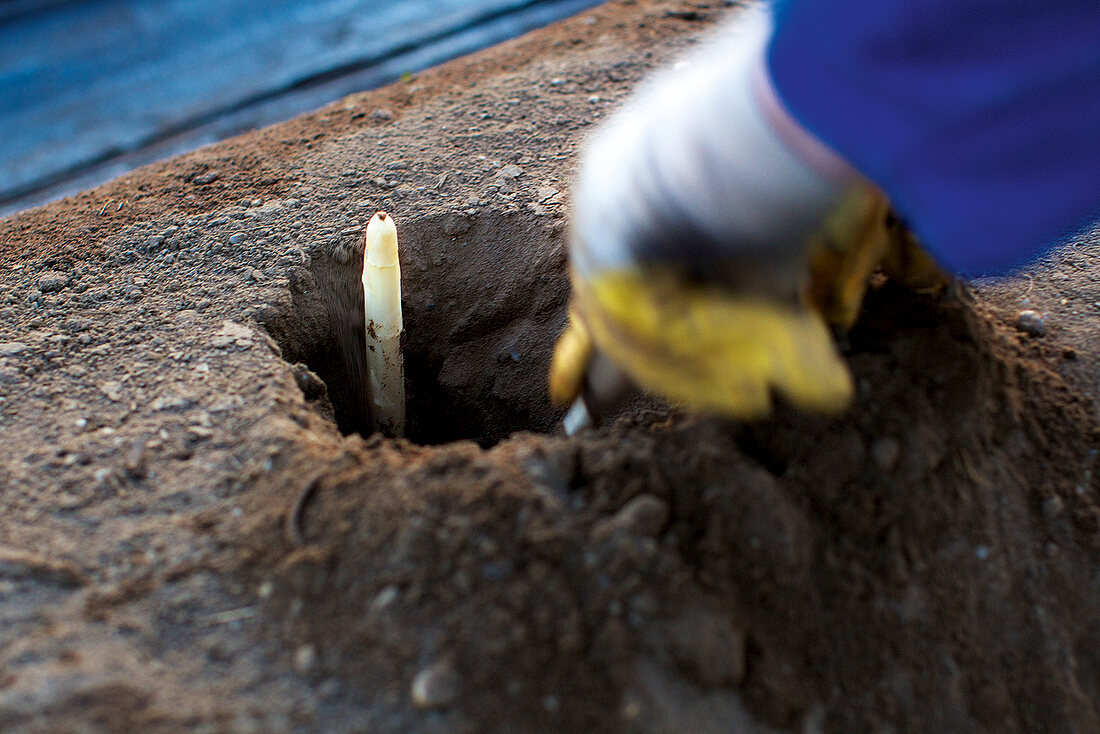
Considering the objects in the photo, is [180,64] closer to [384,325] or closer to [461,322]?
[461,322]

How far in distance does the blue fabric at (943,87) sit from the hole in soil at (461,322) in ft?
3.46

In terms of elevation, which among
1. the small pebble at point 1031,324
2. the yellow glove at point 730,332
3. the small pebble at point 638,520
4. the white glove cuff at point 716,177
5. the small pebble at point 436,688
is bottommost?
the small pebble at point 1031,324

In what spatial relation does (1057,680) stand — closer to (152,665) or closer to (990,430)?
(990,430)

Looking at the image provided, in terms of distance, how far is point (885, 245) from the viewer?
3.59ft

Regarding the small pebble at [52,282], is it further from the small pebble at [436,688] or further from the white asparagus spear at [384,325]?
the small pebble at [436,688]

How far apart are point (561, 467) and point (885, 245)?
1.80 feet

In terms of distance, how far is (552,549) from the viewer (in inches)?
39.1

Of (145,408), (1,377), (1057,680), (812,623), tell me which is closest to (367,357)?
(145,408)

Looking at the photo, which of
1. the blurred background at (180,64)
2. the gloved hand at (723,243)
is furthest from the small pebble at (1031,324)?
the blurred background at (180,64)

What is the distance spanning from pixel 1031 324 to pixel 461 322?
1213 millimetres

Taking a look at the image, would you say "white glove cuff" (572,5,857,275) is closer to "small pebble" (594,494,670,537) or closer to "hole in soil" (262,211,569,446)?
"small pebble" (594,494,670,537)

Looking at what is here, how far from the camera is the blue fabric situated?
2.47 ft

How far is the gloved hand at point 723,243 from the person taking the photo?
82 centimetres

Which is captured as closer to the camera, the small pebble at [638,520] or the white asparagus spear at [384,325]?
the small pebble at [638,520]
